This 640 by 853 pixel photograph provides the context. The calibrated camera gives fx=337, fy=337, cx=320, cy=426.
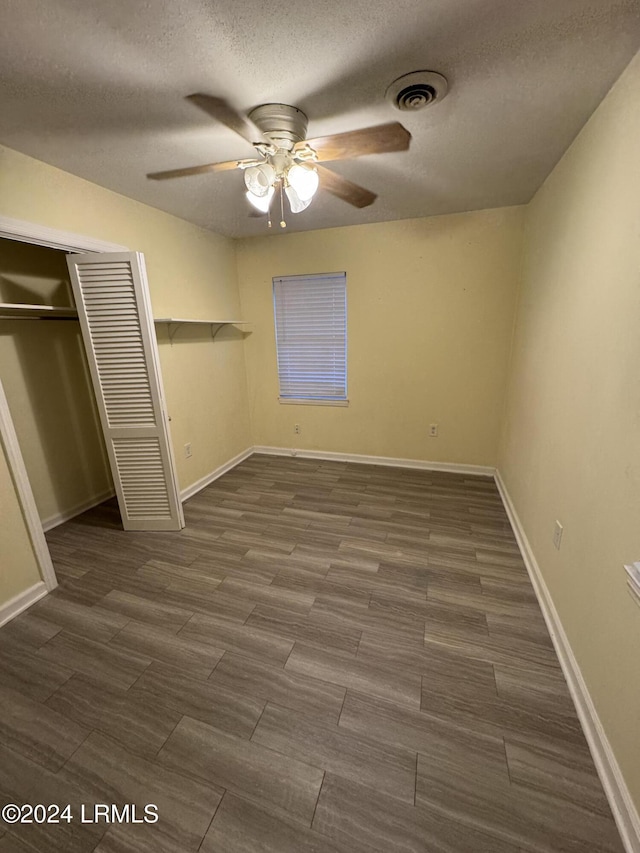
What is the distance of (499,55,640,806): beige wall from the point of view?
112cm

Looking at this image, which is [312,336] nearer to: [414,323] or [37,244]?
[414,323]

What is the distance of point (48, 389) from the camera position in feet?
9.13

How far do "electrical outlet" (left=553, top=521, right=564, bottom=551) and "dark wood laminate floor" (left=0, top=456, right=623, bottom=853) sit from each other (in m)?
0.39

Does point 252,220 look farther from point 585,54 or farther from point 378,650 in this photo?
point 378,650

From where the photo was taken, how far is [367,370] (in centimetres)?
356

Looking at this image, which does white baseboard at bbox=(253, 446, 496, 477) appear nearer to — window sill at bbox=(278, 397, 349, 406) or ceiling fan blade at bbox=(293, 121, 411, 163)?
window sill at bbox=(278, 397, 349, 406)

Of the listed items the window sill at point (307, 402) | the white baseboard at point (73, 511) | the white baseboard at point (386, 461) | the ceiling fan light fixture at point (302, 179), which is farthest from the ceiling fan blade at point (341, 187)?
the white baseboard at point (73, 511)

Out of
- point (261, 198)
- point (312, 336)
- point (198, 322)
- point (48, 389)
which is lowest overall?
point (48, 389)

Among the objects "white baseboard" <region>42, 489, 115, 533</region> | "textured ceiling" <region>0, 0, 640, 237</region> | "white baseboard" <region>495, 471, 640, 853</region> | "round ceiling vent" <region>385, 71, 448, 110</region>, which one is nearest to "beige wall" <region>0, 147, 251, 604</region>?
"textured ceiling" <region>0, 0, 640, 237</region>

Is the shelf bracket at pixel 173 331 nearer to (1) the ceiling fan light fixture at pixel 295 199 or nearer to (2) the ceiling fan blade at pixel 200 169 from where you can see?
(2) the ceiling fan blade at pixel 200 169

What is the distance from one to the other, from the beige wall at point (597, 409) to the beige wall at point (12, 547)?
278cm

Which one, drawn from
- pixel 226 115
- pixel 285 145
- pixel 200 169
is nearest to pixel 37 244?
pixel 200 169

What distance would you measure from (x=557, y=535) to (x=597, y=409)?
714mm

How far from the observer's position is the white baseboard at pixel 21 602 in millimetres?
1835
